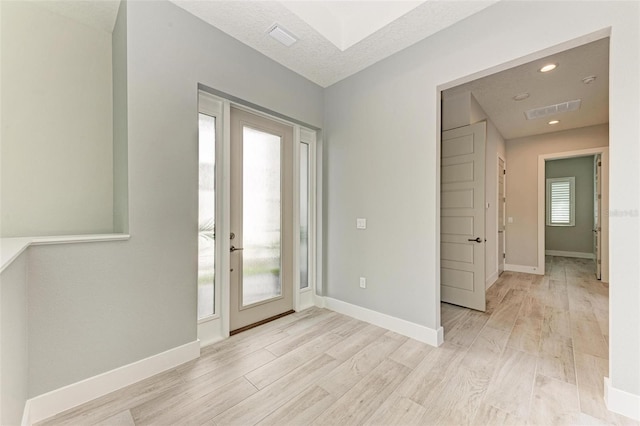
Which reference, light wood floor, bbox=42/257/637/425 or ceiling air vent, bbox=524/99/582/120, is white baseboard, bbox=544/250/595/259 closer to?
ceiling air vent, bbox=524/99/582/120

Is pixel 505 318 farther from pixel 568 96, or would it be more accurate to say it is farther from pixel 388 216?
pixel 568 96

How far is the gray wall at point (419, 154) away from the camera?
1607 millimetres

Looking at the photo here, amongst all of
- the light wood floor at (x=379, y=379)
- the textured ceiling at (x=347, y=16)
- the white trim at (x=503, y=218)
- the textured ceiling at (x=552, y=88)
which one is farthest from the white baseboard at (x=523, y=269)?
the textured ceiling at (x=347, y=16)

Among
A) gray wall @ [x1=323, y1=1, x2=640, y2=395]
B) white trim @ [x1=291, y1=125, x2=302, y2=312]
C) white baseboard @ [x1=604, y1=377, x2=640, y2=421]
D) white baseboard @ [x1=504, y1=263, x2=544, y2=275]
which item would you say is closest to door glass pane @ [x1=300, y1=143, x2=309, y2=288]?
white trim @ [x1=291, y1=125, x2=302, y2=312]

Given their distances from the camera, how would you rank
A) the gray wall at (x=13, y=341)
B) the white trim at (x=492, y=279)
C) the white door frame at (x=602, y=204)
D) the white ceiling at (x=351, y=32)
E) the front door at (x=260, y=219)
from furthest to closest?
the white door frame at (x=602, y=204) → the white trim at (x=492, y=279) → the front door at (x=260, y=219) → the white ceiling at (x=351, y=32) → the gray wall at (x=13, y=341)

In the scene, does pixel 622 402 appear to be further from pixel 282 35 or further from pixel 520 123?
pixel 520 123

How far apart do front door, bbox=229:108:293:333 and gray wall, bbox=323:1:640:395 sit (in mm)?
600

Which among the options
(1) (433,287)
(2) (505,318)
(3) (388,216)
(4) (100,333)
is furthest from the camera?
(2) (505,318)

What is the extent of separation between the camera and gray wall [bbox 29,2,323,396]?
165 cm

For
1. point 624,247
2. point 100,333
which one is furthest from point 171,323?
point 624,247

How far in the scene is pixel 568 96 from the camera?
148 inches

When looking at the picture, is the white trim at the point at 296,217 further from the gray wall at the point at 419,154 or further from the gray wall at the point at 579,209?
the gray wall at the point at 579,209

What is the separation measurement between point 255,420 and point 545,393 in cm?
196

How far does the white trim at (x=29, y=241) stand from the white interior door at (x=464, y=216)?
→ 3.63m
